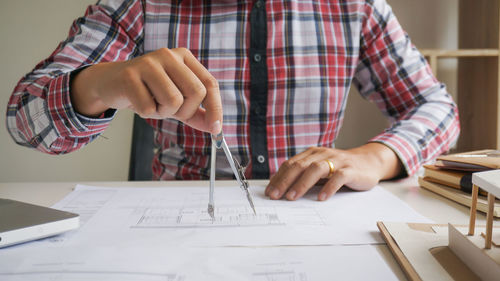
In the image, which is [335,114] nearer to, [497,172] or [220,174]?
[220,174]

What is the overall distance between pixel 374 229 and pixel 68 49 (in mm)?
668

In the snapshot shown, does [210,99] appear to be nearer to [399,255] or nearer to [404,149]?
[399,255]

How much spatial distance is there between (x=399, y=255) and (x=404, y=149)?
434 mm

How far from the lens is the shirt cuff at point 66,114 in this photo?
594 millimetres

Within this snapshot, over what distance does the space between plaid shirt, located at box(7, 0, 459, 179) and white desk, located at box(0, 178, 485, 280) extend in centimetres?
10

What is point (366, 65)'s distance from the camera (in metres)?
0.99

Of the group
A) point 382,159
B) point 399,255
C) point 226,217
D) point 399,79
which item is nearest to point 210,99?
point 226,217

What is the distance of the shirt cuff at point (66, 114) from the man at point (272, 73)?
5 cm

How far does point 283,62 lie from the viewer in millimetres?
886

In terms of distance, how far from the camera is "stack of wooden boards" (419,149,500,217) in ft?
1.80

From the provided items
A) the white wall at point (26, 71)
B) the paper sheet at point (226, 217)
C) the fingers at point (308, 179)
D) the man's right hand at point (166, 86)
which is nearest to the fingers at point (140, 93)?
the man's right hand at point (166, 86)

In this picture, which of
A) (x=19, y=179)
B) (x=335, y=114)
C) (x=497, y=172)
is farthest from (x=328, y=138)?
(x=19, y=179)

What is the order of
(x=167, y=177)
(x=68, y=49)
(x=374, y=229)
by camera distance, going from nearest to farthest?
(x=374, y=229), (x=68, y=49), (x=167, y=177)

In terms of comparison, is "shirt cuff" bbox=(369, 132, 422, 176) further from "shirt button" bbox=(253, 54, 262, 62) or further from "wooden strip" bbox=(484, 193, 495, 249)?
"wooden strip" bbox=(484, 193, 495, 249)
